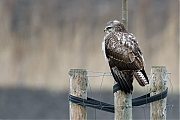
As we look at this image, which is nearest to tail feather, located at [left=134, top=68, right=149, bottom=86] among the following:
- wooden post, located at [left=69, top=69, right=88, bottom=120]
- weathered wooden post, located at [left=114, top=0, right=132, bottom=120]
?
weathered wooden post, located at [left=114, top=0, right=132, bottom=120]

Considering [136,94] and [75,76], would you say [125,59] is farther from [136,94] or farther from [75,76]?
[136,94]

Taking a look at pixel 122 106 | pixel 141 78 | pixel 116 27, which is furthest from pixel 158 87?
pixel 116 27

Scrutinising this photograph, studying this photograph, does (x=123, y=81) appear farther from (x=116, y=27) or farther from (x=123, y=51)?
(x=116, y=27)

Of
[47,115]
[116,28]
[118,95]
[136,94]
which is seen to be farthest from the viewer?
[47,115]

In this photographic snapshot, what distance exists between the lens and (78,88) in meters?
3.12

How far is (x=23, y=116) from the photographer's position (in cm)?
597

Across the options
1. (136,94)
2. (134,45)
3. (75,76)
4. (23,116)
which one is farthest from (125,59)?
(23,116)

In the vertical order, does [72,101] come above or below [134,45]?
below

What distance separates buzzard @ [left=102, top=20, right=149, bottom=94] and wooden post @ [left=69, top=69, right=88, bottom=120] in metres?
0.20

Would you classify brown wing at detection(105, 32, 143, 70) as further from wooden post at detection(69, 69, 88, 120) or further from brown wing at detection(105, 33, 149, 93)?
wooden post at detection(69, 69, 88, 120)

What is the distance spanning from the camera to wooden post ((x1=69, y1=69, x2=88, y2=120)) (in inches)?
122

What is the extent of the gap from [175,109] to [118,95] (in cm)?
271

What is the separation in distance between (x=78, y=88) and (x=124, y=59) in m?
0.34

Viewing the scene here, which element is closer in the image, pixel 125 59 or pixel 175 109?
pixel 125 59
